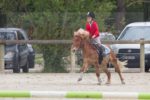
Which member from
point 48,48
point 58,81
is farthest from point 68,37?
point 58,81

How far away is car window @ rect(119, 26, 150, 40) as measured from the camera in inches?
997

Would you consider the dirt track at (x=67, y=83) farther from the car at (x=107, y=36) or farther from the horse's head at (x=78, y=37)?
the car at (x=107, y=36)

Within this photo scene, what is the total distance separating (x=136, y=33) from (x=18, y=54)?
4636 millimetres

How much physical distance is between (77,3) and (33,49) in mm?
2526

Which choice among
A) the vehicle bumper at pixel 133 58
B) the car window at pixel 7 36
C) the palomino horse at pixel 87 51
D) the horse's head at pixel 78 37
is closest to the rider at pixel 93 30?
the palomino horse at pixel 87 51

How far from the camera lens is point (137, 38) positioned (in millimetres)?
25141

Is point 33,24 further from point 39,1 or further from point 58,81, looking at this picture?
point 58,81

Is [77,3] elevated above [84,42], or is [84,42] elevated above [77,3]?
[77,3]

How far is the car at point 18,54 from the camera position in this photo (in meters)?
24.6

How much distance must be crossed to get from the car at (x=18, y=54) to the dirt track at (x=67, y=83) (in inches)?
44.5

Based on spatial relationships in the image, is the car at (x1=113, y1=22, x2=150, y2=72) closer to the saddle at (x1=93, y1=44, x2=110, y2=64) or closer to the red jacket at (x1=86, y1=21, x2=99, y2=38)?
the saddle at (x1=93, y1=44, x2=110, y2=64)

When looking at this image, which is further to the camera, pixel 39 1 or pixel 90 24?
pixel 39 1

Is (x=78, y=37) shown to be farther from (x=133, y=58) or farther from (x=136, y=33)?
(x=136, y=33)

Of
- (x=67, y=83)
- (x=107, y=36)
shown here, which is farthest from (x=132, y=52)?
(x=67, y=83)
